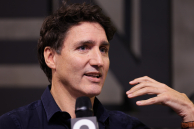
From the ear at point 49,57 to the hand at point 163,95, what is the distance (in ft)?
1.77

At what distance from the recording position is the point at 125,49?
9.50 feet

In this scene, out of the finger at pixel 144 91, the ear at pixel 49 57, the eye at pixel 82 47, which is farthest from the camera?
the ear at pixel 49 57

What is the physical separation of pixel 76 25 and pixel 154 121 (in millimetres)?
1825

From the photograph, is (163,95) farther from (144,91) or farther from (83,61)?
(83,61)

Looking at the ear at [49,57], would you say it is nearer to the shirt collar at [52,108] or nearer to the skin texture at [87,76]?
A: the skin texture at [87,76]

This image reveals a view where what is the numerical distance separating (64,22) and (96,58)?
355mm

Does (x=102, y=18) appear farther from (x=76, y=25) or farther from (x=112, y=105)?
(x=112, y=105)

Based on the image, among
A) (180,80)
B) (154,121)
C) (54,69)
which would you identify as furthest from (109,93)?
(54,69)

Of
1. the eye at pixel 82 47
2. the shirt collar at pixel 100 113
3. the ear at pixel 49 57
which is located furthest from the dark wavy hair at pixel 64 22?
the shirt collar at pixel 100 113

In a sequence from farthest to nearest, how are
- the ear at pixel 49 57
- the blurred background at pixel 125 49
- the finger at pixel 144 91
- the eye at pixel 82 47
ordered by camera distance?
1. the blurred background at pixel 125 49
2. the ear at pixel 49 57
3. the eye at pixel 82 47
4. the finger at pixel 144 91

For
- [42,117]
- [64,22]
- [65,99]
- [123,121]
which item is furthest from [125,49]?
[42,117]

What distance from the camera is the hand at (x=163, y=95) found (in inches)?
50.5

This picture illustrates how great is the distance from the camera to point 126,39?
293 centimetres

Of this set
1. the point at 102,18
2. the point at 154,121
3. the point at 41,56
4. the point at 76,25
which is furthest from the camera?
the point at 154,121
